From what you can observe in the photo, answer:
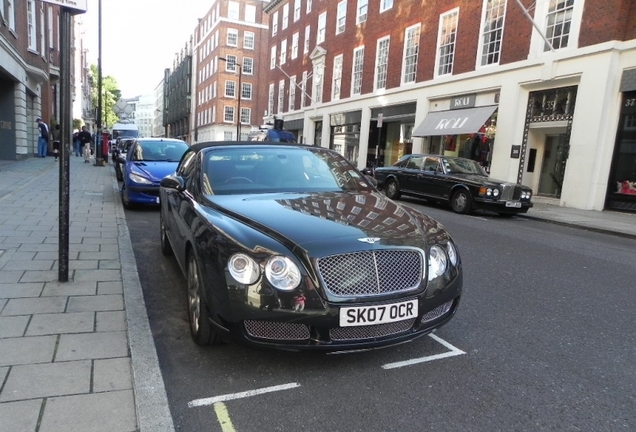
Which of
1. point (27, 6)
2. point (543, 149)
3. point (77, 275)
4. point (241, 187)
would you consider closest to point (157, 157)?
point (77, 275)

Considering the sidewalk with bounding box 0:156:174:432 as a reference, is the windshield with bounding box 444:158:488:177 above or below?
above

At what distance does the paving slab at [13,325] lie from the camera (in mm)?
3037

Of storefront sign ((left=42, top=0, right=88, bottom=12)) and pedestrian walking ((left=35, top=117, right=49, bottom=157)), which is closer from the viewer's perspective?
storefront sign ((left=42, top=0, right=88, bottom=12))

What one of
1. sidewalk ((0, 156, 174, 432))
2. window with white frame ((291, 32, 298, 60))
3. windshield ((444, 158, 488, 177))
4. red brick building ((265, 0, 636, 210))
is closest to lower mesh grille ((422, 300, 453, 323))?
sidewalk ((0, 156, 174, 432))

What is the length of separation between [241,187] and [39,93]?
86.0ft

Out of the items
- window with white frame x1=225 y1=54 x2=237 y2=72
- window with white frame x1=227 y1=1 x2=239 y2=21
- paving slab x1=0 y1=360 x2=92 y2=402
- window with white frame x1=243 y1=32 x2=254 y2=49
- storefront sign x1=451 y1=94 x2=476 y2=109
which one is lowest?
paving slab x1=0 y1=360 x2=92 y2=402

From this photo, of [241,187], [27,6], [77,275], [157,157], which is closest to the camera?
[241,187]

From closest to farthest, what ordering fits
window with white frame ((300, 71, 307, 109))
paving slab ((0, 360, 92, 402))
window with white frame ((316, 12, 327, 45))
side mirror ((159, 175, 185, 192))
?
paving slab ((0, 360, 92, 402))
side mirror ((159, 175, 185, 192))
window with white frame ((316, 12, 327, 45))
window with white frame ((300, 71, 307, 109))

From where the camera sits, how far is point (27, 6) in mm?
20359

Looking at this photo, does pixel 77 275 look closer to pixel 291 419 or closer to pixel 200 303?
pixel 200 303

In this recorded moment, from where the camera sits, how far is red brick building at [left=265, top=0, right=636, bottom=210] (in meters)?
13.7

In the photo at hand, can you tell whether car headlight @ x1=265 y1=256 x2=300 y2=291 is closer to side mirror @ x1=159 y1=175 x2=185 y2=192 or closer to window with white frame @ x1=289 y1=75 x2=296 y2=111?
side mirror @ x1=159 y1=175 x2=185 y2=192

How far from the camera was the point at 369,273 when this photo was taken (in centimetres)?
262

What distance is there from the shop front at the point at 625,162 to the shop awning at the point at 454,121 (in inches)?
182
